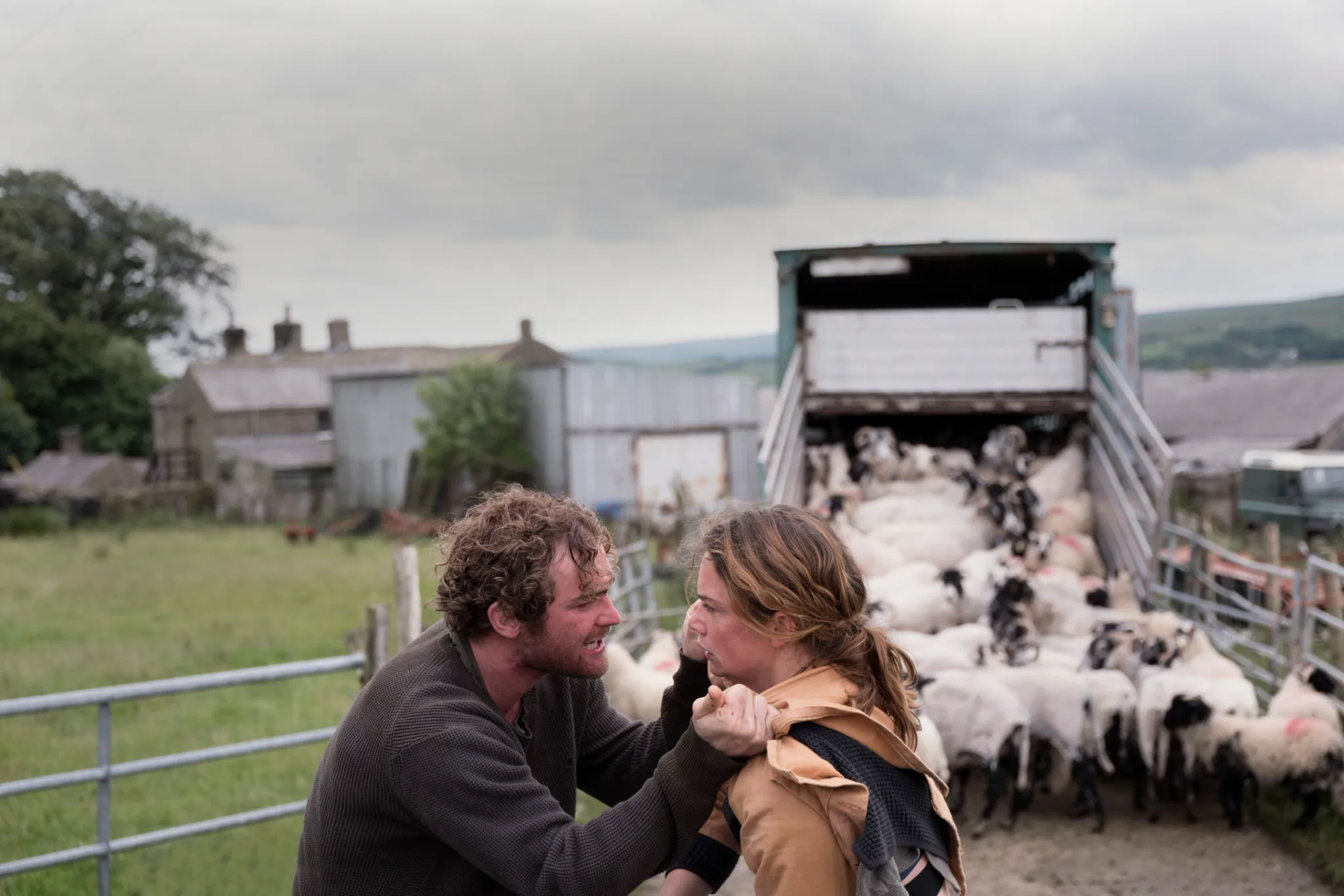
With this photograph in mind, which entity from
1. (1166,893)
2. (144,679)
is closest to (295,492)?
(144,679)

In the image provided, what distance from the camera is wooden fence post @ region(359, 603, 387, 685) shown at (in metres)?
7.11

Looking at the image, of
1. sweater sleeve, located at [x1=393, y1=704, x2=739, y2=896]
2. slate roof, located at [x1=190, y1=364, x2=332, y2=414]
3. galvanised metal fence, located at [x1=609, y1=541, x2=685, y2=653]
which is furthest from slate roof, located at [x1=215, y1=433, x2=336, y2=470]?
sweater sleeve, located at [x1=393, y1=704, x2=739, y2=896]

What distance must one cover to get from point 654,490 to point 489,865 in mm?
30189

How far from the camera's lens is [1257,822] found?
700cm

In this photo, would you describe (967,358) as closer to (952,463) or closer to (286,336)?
(952,463)

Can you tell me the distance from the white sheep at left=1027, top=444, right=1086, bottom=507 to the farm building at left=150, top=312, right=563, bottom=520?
2640 cm

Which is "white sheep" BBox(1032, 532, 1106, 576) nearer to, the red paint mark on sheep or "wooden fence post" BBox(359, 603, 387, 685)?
the red paint mark on sheep

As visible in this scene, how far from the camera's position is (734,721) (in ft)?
7.49

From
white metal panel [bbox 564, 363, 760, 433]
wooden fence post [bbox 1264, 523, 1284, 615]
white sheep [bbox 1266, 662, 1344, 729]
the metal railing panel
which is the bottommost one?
white sheep [bbox 1266, 662, 1344, 729]

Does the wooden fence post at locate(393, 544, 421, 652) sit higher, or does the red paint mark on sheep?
the wooden fence post at locate(393, 544, 421, 652)

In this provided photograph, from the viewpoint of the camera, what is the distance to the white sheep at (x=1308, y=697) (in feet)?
22.6

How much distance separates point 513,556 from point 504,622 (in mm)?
148

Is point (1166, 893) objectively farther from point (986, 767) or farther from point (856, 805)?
point (856, 805)

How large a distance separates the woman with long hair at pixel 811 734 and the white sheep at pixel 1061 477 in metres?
9.97
